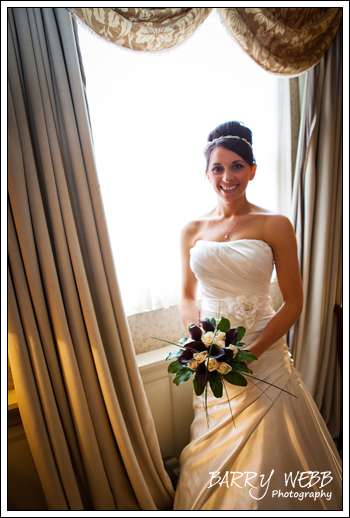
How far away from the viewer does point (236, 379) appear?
1.30m

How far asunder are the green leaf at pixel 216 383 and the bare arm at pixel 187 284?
1.39ft

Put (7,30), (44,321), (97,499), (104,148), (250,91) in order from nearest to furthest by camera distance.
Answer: (7,30)
(44,321)
(97,499)
(104,148)
(250,91)

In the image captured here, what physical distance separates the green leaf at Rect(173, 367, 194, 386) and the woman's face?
2.65ft

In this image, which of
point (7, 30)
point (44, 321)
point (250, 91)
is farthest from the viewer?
point (250, 91)

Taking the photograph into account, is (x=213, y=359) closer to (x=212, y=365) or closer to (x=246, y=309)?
(x=212, y=365)

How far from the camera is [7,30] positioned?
1230mm

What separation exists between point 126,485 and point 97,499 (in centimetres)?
14

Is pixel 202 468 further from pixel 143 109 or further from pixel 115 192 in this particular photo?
pixel 143 109

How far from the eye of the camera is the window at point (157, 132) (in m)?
1.80

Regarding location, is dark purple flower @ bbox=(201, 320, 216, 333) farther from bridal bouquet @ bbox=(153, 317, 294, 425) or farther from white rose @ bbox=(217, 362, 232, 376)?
white rose @ bbox=(217, 362, 232, 376)

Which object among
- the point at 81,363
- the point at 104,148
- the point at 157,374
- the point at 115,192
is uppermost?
the point at 104,148

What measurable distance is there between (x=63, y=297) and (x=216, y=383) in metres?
0.74

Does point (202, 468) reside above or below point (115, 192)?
below

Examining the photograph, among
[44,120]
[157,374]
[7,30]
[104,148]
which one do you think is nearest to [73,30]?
[7,30]
